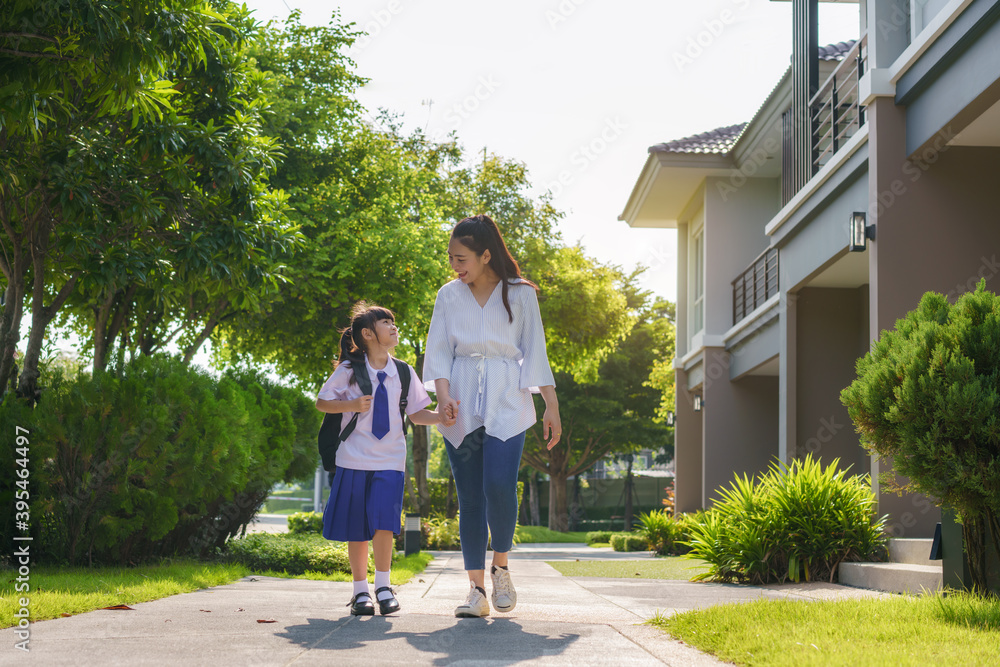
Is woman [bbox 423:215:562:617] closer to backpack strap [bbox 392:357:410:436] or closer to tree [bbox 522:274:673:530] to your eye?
backpack strap [bbox 392:357:410:436]

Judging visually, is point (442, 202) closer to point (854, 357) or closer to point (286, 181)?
point (286, 181)

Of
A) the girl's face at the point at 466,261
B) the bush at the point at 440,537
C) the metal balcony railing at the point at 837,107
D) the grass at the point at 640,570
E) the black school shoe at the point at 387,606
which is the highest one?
the metal balcony railing at the point at 837,107

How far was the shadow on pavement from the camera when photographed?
11.0ft

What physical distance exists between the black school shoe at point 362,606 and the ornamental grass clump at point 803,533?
441 cm

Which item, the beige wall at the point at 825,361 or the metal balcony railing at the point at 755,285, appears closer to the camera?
the beige wall at the point at 825,361

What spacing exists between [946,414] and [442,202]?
1751 centimetres

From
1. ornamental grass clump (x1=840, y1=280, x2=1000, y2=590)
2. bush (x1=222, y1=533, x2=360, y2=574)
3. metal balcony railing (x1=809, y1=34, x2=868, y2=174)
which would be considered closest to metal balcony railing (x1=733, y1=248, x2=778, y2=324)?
metal balcony railing (x1=809, y1=34, x2=868, y2=174)

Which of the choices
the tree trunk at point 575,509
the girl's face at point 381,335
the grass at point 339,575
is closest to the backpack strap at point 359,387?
the girl's face at point 381,335

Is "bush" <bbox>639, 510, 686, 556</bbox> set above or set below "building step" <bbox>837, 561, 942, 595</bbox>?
below

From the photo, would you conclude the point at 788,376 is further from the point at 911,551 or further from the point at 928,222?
the point at 911,551

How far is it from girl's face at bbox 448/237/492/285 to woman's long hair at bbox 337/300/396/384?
27.5 inches

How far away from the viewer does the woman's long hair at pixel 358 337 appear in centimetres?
Result: 518

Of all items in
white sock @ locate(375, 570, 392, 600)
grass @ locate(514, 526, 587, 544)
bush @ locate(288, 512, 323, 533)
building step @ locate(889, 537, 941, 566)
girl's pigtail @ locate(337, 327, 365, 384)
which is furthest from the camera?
grass @ locate(514, 526, 587, 544)

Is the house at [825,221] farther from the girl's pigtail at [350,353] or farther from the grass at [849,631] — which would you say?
the girl's pigtail at [350,353]
